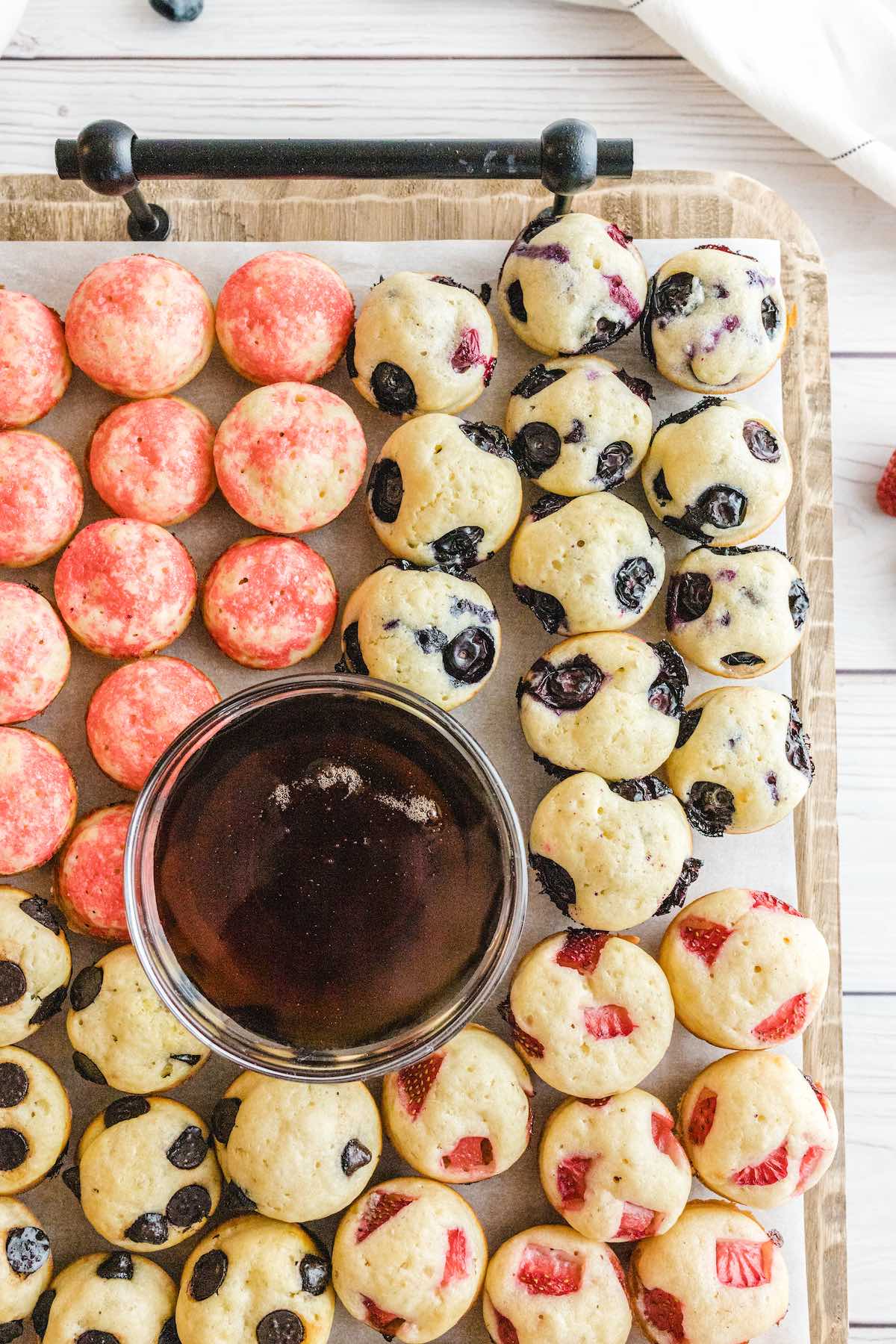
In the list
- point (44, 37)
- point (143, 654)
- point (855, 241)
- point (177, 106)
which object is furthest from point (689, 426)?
point (44, 37)

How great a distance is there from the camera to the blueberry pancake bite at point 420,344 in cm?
110

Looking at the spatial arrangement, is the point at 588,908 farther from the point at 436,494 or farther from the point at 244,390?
the point at 244,390

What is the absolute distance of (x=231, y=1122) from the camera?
3.59ft

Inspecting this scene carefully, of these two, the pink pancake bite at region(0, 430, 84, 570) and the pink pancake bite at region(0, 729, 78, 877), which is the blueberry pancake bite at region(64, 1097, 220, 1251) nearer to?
the pink pancake bite at region(0, 729, 78, 877)

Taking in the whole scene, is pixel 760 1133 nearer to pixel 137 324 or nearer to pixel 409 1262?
pixel 409 1262

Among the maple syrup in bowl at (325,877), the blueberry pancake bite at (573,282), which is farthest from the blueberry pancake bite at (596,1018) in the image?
the blueberry pancake bite at (573,282)

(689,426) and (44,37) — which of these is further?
(44,37)

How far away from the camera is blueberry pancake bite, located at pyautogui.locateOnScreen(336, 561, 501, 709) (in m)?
1.08

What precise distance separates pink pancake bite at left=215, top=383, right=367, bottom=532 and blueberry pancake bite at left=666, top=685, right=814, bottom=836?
44cm

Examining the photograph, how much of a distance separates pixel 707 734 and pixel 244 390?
0.62 metres

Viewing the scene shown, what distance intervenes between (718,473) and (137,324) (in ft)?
1.97

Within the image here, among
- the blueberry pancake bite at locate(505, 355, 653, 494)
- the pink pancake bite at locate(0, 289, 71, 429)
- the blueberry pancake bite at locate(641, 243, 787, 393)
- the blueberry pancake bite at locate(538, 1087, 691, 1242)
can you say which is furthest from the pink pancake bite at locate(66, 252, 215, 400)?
the blueberry pancake bite at locate(538, 1087, 691, 1242)

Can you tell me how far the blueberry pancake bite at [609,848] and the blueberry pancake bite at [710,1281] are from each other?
0.31 meters

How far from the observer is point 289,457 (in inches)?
43.1
